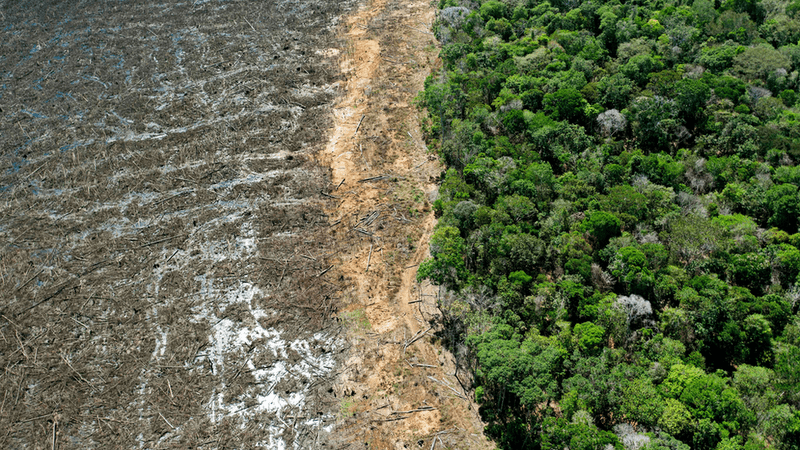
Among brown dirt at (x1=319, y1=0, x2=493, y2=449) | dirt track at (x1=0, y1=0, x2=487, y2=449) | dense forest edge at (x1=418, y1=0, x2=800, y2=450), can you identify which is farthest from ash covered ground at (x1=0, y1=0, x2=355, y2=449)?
Result: dense forest edge at (x1=418, y1=0, x2=800, y2=450)

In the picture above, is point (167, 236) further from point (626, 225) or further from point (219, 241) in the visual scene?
point (626, 225)

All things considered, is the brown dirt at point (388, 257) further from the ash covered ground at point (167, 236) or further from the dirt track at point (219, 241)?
the ash covered ground at point (167, 236)

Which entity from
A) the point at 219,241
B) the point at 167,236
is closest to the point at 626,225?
the point at 219,241

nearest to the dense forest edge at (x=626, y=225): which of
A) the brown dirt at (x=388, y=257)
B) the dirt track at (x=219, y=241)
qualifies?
the brown dirt at (x=388, y=257)

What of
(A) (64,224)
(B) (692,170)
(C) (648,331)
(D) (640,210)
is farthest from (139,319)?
(B) (692,170)

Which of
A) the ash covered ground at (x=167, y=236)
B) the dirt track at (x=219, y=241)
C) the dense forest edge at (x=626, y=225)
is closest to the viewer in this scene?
the dense forest edge at (x=626, y=225)

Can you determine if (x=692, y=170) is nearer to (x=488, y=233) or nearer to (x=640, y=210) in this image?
(x=640, y=210)

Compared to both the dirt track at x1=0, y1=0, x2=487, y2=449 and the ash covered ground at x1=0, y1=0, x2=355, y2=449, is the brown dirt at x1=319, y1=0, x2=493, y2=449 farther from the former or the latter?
the ash covered ground at x1=0, y1=0, x2=355, y2=449
